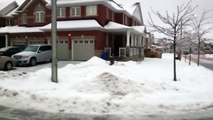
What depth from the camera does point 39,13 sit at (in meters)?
36.8

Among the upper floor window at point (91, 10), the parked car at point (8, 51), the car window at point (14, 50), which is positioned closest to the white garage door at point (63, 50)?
the upper floor window at point (91, 10)

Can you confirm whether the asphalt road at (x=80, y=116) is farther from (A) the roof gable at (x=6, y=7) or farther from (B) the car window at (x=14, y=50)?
(A) the roof gable at (x=6, y=7)

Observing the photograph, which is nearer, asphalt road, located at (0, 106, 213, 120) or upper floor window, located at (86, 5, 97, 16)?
asphalt road, located at (0, 106, 213, 120)

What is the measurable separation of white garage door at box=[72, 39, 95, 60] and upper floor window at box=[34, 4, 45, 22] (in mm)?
6788

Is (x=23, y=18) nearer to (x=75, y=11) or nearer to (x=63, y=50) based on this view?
(x=75, y=11)

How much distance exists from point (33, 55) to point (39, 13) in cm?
1136

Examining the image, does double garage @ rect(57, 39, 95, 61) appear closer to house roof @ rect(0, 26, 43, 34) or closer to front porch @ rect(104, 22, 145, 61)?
front porch @ rect(104, 22, 145, 61)

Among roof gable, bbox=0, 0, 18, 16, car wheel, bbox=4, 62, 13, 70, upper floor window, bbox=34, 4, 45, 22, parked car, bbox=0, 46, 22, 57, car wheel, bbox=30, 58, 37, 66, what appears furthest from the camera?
roof gable, bbox=0, 0, 18, 16

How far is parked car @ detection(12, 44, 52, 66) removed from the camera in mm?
26000

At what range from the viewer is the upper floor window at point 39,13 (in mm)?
36625

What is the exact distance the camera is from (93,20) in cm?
3300

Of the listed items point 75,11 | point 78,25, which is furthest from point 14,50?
point 75,11

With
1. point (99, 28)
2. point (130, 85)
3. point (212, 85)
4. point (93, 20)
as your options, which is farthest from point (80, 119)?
point (93, 20)

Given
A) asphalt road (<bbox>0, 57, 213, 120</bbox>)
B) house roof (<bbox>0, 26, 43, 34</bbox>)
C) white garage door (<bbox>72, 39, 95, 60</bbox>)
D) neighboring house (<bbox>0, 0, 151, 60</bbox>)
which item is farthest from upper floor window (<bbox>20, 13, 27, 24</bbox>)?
asphalt road (<bbox>0, 57, 213, 120</bbox>)
